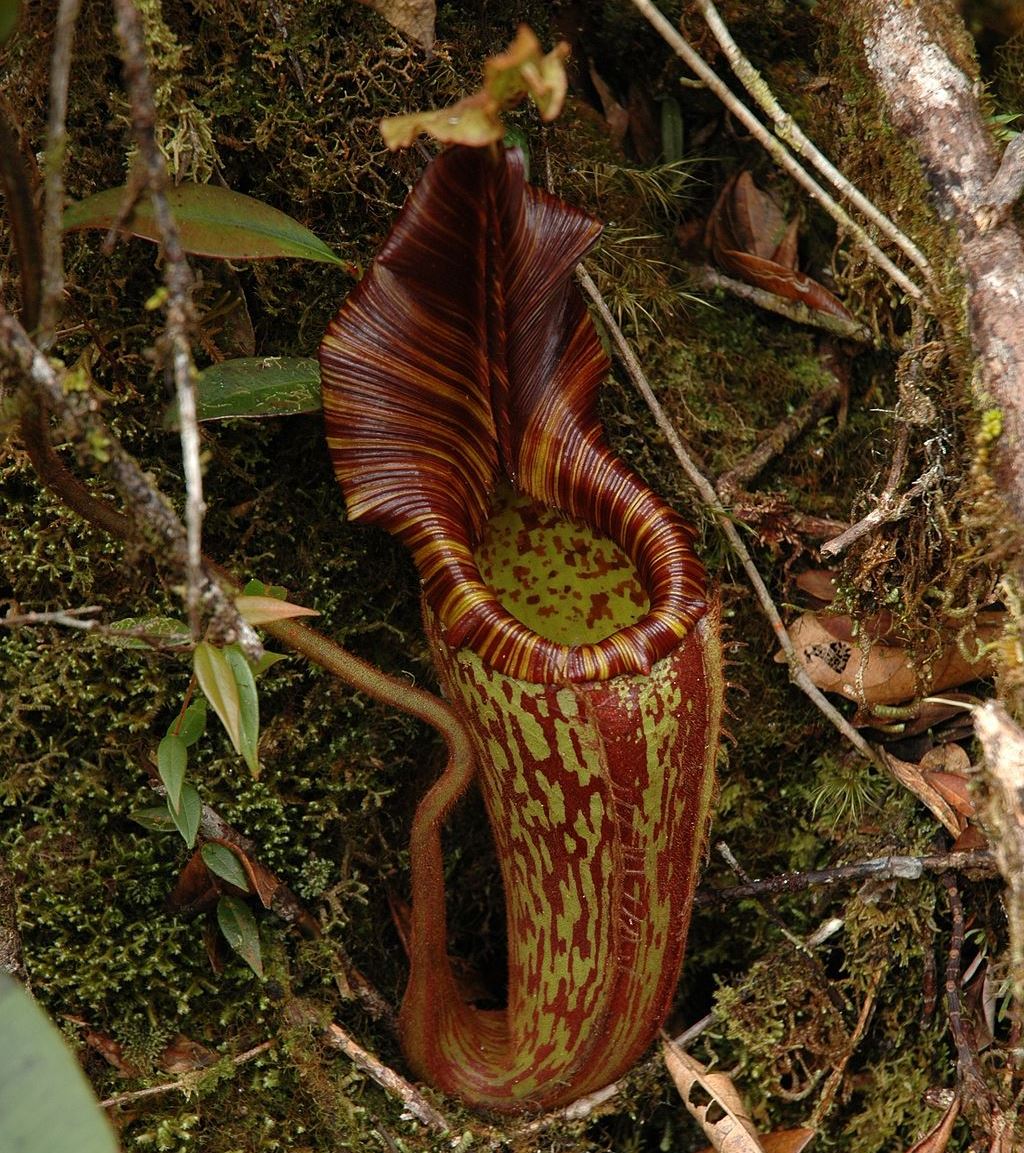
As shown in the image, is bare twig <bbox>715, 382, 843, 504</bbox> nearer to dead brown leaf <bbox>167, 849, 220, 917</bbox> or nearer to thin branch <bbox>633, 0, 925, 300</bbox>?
thin branch <bbox>633, 0, 925, 300</bbox>

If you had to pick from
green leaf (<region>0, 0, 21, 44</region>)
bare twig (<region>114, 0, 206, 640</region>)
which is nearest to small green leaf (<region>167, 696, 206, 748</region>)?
bare twig (<region>114, 0, 206, 640</region>)

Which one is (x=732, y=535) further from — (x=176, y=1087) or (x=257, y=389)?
(x=176, y=1087)

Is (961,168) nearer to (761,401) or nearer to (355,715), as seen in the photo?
(761,401)

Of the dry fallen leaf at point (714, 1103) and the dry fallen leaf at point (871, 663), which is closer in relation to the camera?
the dry fallen leaf at point (714, 1103)

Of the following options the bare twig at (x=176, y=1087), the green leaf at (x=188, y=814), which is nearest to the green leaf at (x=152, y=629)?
the green leaf at (x=188, y=814)

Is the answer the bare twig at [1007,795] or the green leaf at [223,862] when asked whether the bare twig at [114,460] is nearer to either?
the green leaf at [223,862]

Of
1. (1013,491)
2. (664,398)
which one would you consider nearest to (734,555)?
(664,398)

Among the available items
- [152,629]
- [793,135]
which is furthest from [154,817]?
[793,135]
